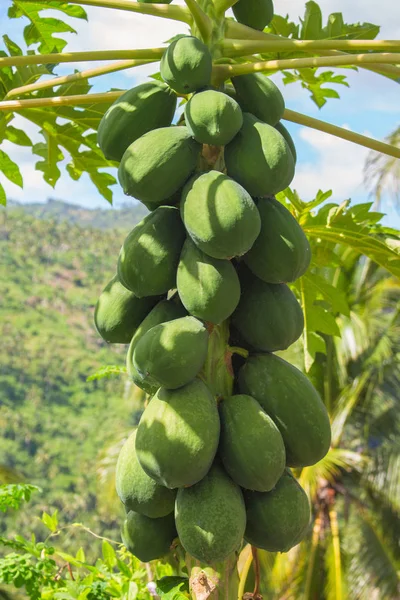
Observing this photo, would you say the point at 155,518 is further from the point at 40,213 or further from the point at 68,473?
the point at 40,213

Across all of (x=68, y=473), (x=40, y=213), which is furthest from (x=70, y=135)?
(x=40, y=213)

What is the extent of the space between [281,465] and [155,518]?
0.30 m

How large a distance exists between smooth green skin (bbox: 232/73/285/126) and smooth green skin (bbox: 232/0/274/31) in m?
0.31

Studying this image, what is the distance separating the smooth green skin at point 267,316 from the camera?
1.58 meters

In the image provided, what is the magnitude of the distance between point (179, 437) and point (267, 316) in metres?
0.34

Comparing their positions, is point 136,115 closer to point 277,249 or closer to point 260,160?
point 260,160

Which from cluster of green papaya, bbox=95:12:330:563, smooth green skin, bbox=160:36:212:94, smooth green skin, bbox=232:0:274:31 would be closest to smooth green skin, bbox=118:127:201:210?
cluster of green papaya, bbox=95:12:330:563

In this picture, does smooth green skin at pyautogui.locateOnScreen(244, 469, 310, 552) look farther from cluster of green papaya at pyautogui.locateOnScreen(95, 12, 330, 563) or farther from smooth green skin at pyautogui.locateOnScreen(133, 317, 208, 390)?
smooth green skin at pyautogui.locateOnScreen(133, 317, 208, 390)

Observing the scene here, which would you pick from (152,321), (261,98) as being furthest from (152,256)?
(261,98)

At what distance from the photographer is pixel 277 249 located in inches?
62.1

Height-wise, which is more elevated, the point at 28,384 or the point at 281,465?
the point at 281,465

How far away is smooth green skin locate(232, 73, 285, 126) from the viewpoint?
172 cm

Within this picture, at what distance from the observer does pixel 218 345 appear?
158 cm

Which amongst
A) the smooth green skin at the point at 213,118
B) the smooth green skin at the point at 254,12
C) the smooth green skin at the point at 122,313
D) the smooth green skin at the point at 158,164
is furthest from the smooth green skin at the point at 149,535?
the smooth green skin at the point at 254,12
